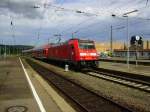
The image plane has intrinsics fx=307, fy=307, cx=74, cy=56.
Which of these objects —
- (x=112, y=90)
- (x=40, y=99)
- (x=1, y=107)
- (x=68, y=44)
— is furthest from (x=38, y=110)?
(x=68, y=44)

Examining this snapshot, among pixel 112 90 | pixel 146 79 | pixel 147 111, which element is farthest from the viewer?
pixel 146 79

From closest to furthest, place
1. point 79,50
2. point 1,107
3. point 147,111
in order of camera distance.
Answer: point 147,111, point 1,107, point 79,50

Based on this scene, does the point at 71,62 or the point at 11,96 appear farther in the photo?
the point at 71,62

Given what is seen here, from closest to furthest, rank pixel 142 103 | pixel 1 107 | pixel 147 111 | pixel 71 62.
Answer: pixel 147 111 → pixel 1 107 → pixel 142 103 → pixel 71 62

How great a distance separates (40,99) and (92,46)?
19.0 metres

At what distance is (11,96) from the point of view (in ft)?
49.4

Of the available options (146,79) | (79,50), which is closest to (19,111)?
(146,79)

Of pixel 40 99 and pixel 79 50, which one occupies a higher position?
pixel 79 50

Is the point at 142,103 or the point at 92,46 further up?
the point at 92,46

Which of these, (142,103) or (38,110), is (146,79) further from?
(38,110)

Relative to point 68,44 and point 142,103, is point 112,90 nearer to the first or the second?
point 142,103

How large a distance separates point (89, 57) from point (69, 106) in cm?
1877

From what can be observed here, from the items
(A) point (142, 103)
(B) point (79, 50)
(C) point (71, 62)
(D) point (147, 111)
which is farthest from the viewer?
(C) point (71, 62)

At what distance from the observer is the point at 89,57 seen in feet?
103
